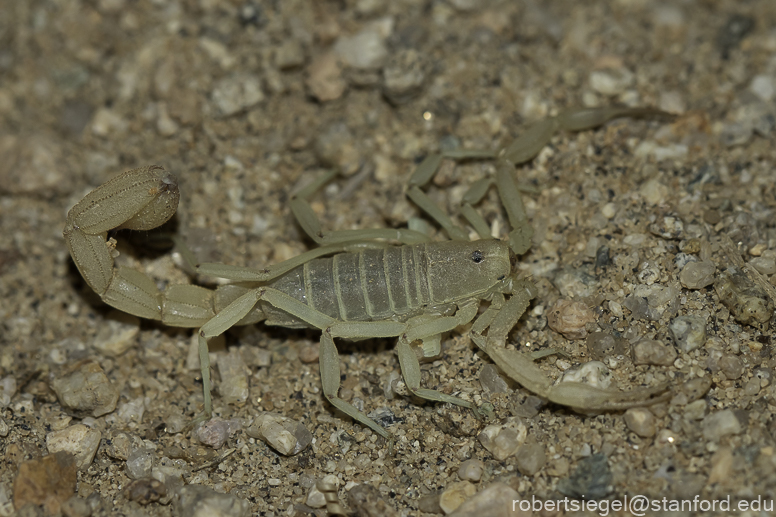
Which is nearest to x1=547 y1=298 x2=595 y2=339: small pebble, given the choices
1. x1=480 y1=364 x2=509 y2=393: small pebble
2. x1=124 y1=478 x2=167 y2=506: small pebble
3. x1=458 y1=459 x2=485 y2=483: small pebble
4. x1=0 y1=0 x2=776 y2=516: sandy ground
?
x1=0 y1=0 x2=776 y2=516: sandy ground

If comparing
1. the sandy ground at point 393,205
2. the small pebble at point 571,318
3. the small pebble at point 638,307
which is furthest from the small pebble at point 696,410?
the small pebble at point 571,318

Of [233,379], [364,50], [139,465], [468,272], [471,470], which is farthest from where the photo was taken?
[364,50]

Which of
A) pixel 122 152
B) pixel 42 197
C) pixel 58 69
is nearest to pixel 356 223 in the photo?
pixel 122 152

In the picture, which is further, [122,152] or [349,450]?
[122,152]

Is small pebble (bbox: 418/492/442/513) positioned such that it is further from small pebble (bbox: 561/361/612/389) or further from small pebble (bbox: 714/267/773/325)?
small pebble (bbox: 714/267/773/325)

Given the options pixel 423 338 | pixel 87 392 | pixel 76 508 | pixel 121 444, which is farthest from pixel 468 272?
pixel 76 508

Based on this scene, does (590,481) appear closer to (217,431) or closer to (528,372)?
(528,372)

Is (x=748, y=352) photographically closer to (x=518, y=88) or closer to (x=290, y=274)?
(x=518, y=88)
